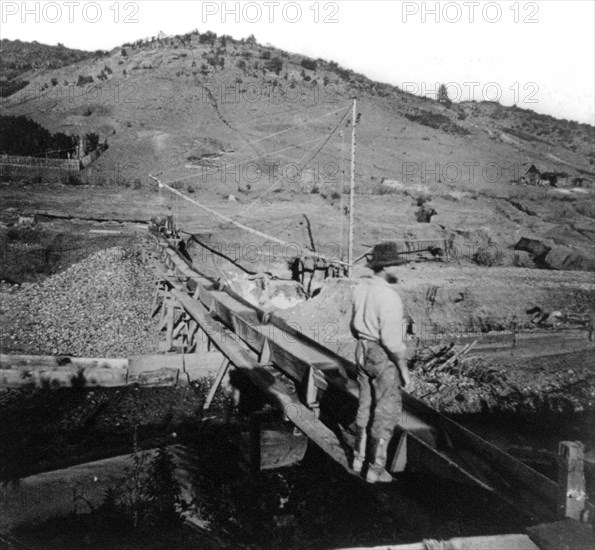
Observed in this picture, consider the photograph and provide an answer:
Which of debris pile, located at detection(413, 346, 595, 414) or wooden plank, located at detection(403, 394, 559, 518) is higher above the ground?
wooden plank, located at detection(403, 394, 559, 518)

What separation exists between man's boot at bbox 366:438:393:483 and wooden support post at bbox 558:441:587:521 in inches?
44.8

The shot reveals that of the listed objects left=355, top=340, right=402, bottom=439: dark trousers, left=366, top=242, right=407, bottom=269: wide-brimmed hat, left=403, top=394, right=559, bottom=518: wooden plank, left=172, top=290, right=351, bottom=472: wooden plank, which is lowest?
left=172, top=290, right=351, bottom=472: wooden plank

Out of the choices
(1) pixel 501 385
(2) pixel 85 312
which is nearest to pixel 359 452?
(1) pixel 501 385

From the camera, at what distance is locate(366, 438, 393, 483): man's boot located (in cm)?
343

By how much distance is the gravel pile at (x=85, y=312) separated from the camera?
11273 mm

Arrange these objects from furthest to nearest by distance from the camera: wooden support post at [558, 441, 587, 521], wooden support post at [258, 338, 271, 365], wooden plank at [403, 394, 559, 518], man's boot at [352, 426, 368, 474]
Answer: wooden support post at [258, 338, 271, 365], man's boot at [352, 426, 368, 474], wooden plank at [403, 394, 559, 518], wooden support post at [558, 441, 587, 521]

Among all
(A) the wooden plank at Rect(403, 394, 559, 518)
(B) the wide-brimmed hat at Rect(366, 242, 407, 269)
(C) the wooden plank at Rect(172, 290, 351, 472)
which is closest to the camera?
(A) the wooden plank at Rect(403, 394, 559, 518)

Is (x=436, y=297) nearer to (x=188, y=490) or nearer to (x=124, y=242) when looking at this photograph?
(x=124, y=242)

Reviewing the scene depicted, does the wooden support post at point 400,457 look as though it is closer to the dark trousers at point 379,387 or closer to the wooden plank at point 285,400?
the dark trousers at point 379,387

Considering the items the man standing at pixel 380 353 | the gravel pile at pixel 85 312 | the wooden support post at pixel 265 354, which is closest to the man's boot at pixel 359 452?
the man standing at pixel 380 353

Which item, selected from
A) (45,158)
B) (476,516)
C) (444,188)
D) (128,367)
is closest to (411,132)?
(444,188)

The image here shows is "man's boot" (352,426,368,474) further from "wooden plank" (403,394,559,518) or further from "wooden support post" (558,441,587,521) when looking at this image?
"wooden support post" (558,441,587,521)

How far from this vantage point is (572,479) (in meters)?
2.92

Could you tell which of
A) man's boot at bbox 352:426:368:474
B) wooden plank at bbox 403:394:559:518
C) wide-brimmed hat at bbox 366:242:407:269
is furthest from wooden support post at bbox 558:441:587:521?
wide-brimmed hat at bbox 366:242:407:269
